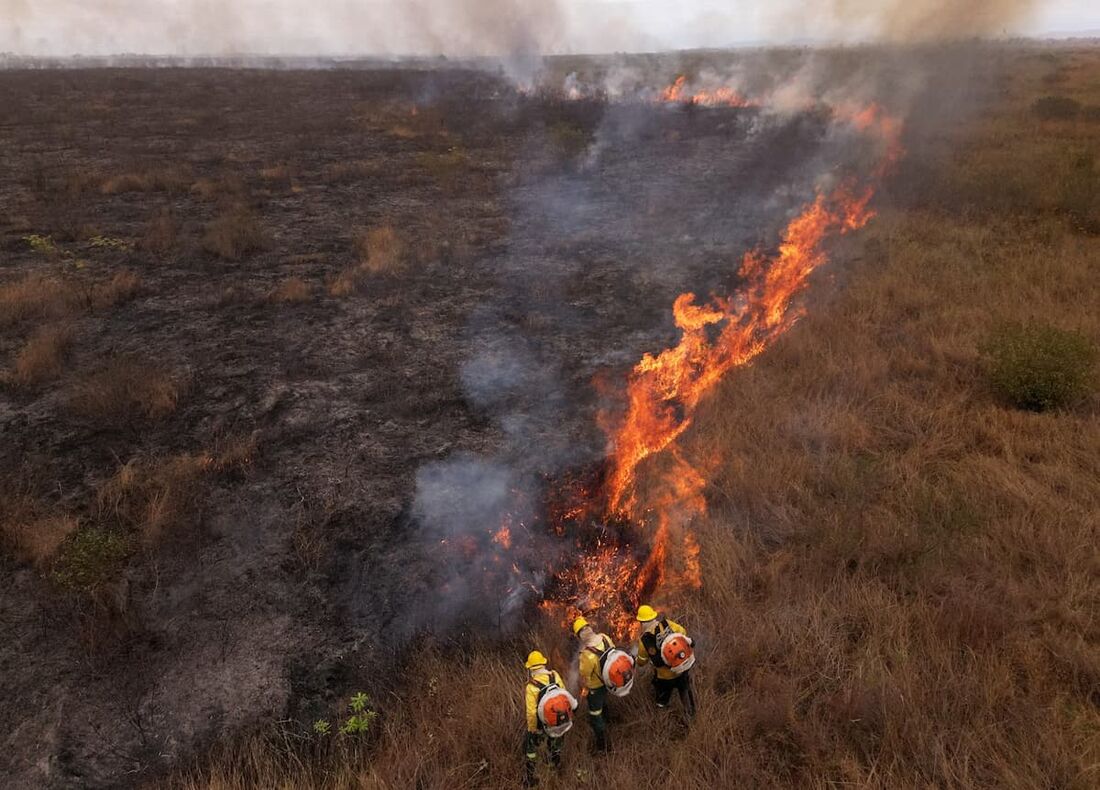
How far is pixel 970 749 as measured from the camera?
3.06m

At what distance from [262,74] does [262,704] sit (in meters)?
50.2

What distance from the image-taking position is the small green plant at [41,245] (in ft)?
34.8

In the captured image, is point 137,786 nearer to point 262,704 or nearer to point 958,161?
point 262,704

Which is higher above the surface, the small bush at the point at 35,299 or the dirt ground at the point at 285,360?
the small bush at the point at 35,299

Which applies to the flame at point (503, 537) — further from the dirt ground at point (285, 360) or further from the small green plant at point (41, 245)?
the small green plant at point (41, 245)

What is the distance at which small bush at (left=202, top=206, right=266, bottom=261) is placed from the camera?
11.1 metres

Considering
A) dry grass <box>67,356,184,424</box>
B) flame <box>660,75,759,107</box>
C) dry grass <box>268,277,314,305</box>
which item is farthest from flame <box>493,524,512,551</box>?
flame <box>660,75,759,107</box>

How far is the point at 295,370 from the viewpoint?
7445 mm

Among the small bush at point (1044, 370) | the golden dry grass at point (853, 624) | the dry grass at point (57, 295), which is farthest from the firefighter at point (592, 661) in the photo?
the dry grass at point (57, 295)

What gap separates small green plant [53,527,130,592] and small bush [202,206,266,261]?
24.9 ft

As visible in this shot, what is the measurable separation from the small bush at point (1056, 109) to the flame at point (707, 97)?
35.2 feet

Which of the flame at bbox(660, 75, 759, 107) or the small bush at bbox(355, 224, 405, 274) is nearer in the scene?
the small bush at bbox(355, 224, 405, 274)

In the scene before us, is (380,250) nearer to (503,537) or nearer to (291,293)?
(291,293)

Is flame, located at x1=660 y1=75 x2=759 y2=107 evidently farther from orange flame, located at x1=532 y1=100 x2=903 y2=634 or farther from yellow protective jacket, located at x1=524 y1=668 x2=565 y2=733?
yellow protective jacket, located at x1=524 y1=668 x2=565 y2=733
